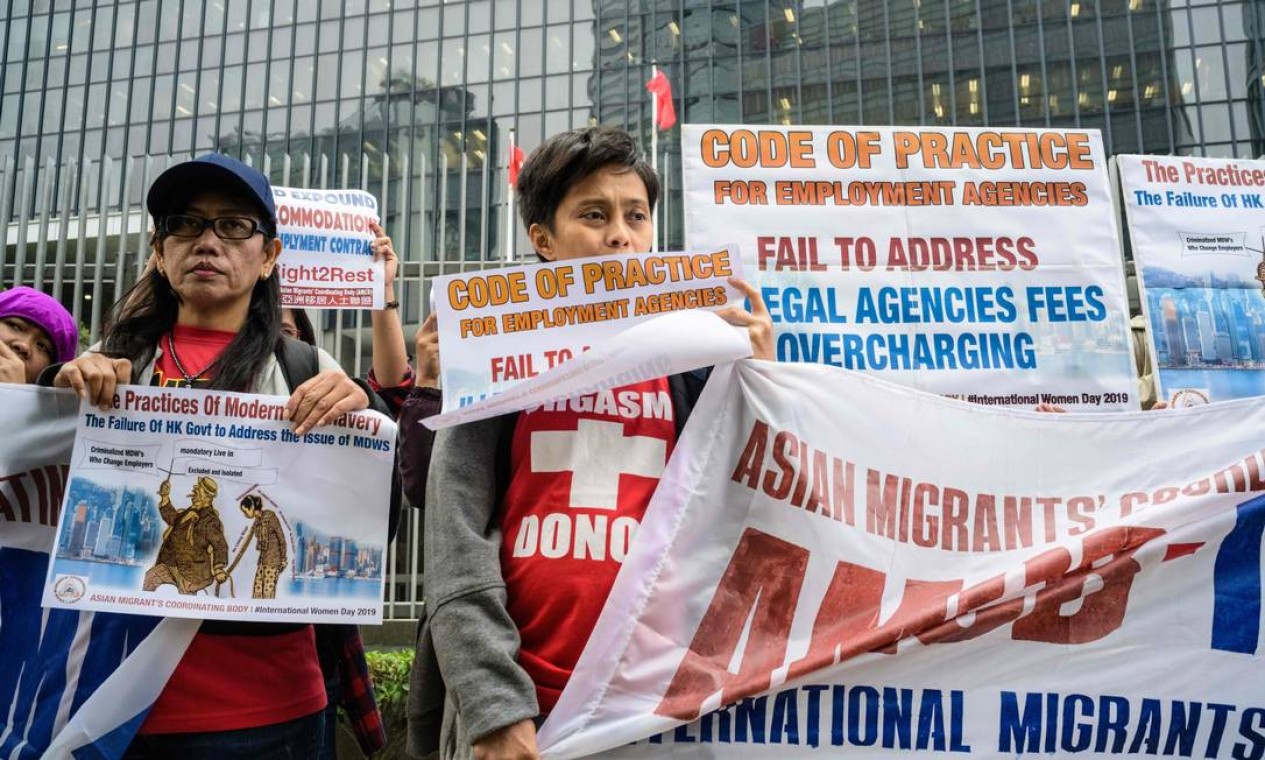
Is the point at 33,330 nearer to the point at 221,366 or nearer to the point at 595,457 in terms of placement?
the point at 221,366

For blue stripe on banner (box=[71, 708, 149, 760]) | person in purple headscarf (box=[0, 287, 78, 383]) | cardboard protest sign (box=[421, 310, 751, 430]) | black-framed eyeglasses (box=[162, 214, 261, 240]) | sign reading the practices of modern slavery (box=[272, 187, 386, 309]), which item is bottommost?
blue stripe on banner (box=[71, 708, 149, 760])

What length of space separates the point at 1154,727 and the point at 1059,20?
120 feet

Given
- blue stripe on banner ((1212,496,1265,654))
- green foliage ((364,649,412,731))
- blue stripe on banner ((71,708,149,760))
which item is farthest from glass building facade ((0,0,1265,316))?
blue stripe on banner ((71,708,149,760))

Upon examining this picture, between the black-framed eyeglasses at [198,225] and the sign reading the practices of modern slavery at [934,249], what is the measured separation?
1322 mm

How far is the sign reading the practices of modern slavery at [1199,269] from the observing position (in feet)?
11.3

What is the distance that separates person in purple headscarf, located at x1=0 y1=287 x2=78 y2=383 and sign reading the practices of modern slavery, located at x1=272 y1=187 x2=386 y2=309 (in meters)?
1.70

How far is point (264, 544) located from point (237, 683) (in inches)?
11.6

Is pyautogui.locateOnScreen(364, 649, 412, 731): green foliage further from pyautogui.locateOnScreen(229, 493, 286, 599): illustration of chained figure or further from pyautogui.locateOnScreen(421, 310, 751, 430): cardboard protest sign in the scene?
pyautogui.locateOnScreen(421, 310, 751, 430): cardboard protest sign

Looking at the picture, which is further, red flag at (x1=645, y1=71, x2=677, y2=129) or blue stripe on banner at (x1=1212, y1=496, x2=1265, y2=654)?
red flag at (x1=645, y1=71, x2=677, y2=129)

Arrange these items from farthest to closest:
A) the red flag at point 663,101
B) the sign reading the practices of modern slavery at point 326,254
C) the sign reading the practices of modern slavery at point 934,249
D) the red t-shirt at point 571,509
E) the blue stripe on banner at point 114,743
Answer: the red flag at point 663,101, the sign reading the practices of modern slavery at point 326,254, the sign reading the practices of modern slavery at point 934,249, the blue stripe on banner at point 114,743, the red t-shirt at point 571,509

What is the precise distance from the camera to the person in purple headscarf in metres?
2.64

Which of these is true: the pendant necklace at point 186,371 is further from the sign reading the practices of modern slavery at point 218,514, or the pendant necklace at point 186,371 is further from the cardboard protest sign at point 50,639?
the cardboard protest sign at point 50,639

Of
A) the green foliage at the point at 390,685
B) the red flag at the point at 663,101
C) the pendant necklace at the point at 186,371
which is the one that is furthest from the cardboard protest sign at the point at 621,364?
the red flag at the point at 663,101

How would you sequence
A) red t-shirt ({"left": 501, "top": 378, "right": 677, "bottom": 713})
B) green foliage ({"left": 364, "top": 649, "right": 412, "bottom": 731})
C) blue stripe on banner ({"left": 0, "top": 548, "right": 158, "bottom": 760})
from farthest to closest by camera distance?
green foliage ({"left": 364, "top": 649, "right": 412, "bottom": 731}) < blue stripe on banner ({"left": 0, "top": 548, "right": 158, "bottom": 760}) < red t-shirt ({"left": 501, "top": 378, "right": 677, "bottom": 713})
